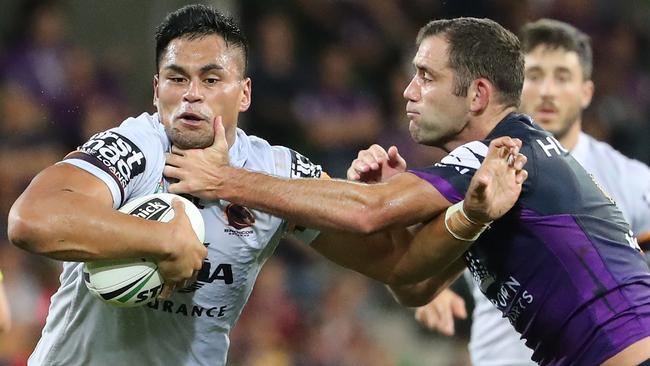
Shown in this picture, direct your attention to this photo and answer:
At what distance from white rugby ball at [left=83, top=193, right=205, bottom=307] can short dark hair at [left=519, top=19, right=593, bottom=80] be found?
137 inches

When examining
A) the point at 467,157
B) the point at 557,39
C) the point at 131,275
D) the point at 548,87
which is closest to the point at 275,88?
the point at 557,39

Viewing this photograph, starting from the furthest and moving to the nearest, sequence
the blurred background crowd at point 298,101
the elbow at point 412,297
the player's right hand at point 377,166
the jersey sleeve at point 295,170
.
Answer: the blurred background crowd at point 298,101, the elbow at point 412,297, the player's right hand at point 377,166, the jersey sleeve at point 295,170

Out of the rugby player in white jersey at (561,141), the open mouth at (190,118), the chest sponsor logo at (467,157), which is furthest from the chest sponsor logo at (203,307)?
the rugby player in white jersey at (561,141)

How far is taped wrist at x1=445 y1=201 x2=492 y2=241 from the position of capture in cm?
431

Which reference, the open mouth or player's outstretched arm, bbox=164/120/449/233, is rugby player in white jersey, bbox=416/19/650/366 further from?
the open mouth

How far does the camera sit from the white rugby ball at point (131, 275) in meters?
3.96

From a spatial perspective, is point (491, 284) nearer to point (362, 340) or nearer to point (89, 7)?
point (362, 340)

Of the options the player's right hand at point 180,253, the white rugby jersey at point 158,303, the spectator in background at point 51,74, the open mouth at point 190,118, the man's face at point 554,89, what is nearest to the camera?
the player's right hand at point 180,253

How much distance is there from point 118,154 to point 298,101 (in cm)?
630

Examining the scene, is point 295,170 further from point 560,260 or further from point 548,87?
point 548,87

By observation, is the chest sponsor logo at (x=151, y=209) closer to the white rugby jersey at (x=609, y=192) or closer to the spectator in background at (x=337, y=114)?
the white rugby jersey at (x=609, y=192)

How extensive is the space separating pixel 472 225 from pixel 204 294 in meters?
1.13

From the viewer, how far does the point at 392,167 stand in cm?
505

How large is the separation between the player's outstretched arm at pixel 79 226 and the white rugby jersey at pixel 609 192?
2.93 m
